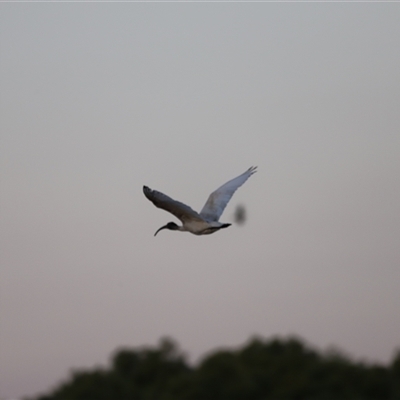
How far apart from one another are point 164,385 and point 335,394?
6.29m

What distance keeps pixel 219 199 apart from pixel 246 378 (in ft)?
49.8

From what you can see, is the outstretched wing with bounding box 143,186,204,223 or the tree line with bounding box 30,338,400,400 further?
the outstretched wing with bounding box 143,186,204,223

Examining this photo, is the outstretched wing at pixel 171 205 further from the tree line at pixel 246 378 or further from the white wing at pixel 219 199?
the tree line at pixel 246 378

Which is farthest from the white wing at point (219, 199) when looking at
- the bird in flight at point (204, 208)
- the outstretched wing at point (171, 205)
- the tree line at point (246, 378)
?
the tree line at point (246, 378)

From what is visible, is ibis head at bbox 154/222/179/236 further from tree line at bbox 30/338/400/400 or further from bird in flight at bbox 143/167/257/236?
tree line at bbox 30/338/400/400

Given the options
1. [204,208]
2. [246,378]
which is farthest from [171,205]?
[246,378]

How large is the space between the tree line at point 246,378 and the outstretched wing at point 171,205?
21.1 ft

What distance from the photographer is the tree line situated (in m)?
56.5

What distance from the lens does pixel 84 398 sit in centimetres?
5678

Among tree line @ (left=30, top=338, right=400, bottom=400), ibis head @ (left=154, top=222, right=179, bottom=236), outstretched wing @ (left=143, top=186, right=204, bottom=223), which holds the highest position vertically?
ibis head @ (left=154, top=222, right=179, bottom=236)

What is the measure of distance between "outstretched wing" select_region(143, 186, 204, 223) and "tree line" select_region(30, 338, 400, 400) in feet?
21.1

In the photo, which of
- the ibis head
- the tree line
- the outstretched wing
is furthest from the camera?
the ibis head

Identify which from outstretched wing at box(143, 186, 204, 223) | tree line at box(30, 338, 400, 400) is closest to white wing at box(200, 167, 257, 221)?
outstretched wing at box(143, 186, 204, 223)

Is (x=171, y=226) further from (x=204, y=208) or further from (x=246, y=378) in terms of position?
(x=246, y=378)
